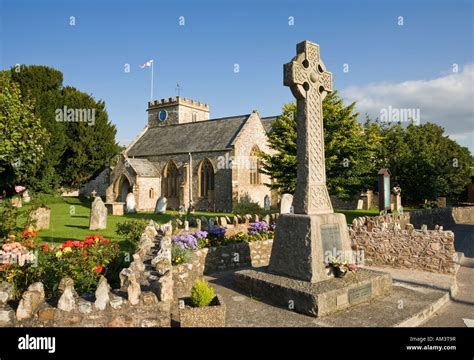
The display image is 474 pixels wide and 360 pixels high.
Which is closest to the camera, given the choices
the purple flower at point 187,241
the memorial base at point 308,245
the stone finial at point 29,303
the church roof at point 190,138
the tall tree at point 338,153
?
the stone finial at point 29,303

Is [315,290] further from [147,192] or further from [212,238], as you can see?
[147,192]

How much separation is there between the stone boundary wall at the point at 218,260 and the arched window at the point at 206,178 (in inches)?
757

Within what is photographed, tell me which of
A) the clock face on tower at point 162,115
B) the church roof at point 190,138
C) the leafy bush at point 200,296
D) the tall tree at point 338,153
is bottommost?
the leafy bush at point 200,296

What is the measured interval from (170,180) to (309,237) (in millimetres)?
26793

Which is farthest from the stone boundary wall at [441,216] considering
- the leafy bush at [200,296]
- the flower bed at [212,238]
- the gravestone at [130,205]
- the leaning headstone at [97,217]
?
the gravestone at [130,205]

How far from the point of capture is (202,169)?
29.8 meters

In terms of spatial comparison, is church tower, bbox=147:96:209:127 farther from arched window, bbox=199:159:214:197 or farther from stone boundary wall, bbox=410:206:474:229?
stone boundary wall, bbox=410:206:474:229

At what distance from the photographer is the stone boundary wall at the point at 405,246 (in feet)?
28.3

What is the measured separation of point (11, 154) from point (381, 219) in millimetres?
16033

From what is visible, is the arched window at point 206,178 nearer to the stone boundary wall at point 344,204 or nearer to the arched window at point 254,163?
the arched window at point 254,163

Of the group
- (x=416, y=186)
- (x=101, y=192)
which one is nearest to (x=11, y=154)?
(x=416, y=186)

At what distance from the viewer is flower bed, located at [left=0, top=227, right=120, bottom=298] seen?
216 inches

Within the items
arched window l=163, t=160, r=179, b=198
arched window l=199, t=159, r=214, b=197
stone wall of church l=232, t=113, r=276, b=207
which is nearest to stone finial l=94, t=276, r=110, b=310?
stone wall of church l=232, t=113, r=276, b=207

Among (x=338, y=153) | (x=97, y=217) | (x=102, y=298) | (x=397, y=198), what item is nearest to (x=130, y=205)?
(x=97, y=217)
